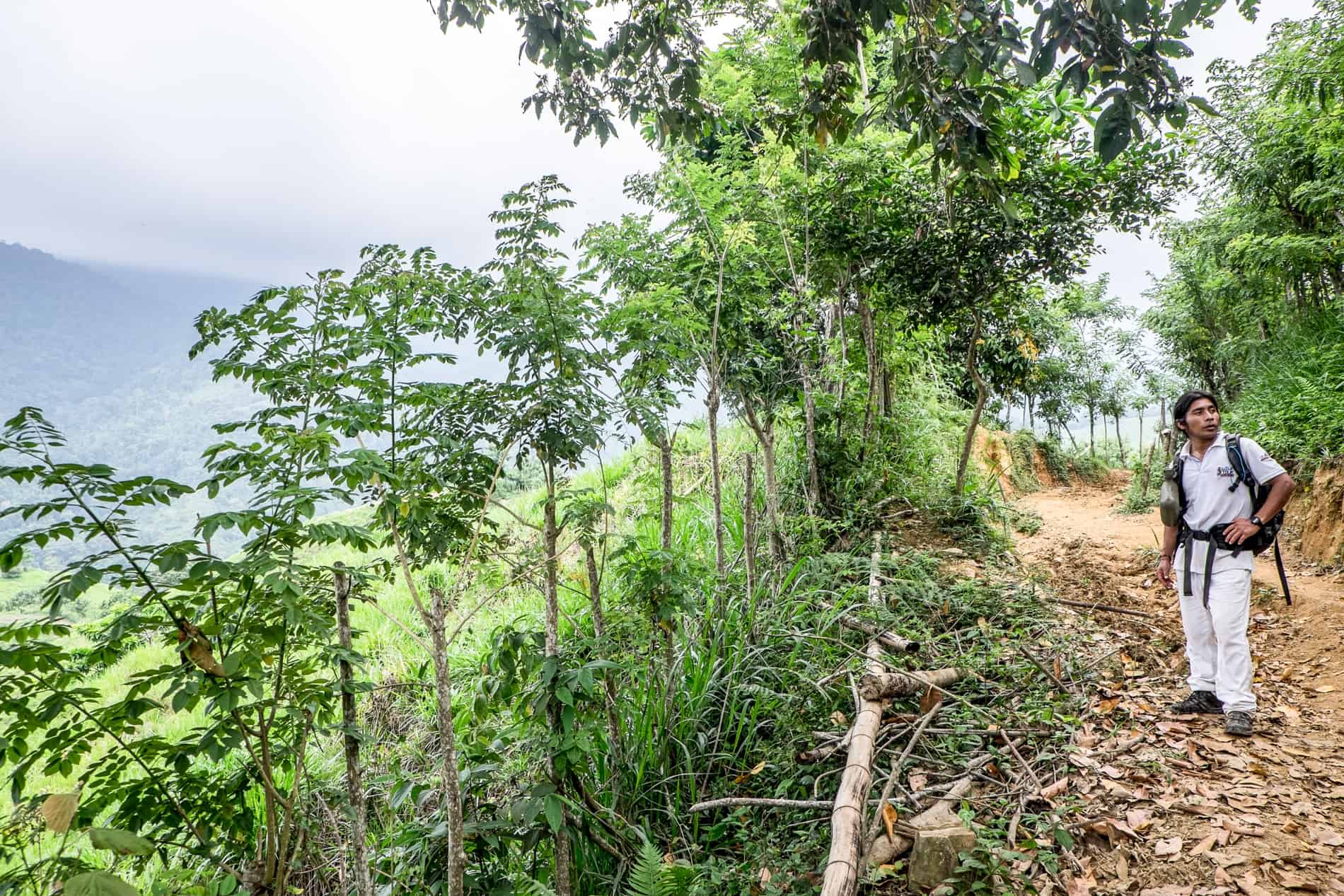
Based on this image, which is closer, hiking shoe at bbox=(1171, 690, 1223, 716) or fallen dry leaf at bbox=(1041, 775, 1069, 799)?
fallen dry leaf at bbox=(1041, 775, 1069, 799)

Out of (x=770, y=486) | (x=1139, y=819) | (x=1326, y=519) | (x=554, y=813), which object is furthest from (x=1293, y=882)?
(x=1326, y=519)

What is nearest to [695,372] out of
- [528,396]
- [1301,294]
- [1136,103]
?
[528,396]

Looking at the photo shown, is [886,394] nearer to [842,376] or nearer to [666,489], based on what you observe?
[842,376]

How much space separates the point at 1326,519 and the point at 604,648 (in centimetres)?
666

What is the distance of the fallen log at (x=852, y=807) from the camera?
2168 mm

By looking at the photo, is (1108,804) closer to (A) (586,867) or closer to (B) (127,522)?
(A) (586,867)

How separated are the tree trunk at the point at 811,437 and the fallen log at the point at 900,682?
7.55ft

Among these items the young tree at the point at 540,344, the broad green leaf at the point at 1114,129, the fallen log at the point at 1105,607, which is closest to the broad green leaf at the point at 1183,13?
the broad green leaf at the point at 1114,129

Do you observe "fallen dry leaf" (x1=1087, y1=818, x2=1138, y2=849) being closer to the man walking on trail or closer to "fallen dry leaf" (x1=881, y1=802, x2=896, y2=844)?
"fallen dry leaf" (x1=881, y1=802, x2=896, y2=844)

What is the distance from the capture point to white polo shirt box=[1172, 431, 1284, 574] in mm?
3475

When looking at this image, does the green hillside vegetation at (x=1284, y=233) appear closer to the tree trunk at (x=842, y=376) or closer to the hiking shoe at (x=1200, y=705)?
the tree trunk at (x=842, y=376)

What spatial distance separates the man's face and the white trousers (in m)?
0.78

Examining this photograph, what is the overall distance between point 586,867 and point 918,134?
3.45 m

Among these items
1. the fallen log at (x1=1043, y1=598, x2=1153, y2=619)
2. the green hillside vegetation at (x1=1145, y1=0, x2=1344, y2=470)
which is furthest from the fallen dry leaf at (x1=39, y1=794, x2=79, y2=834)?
the green hillside vegetation at (x1=1145, y1=0, x2=1344, y2=470)
